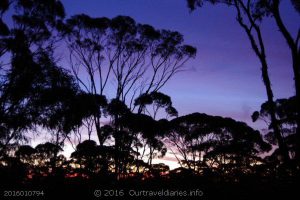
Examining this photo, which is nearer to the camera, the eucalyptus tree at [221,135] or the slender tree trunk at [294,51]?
the slender tree trunk at [294,51]

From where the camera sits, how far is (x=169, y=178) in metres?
7.46

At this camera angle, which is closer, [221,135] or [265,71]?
[265,71]

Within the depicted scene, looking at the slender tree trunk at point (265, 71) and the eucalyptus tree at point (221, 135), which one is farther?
the eucalyptus tree at point (221, 135)

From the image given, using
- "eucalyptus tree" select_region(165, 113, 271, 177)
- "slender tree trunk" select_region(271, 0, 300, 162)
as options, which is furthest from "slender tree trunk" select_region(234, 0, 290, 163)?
"eucalyptus tree" select_region(165, 113, 271, 177)

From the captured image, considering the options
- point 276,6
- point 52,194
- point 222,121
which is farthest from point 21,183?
point 222,121

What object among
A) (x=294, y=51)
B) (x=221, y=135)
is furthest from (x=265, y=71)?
(x=221, y=135)

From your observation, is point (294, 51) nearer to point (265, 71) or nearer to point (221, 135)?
point (265, 71)

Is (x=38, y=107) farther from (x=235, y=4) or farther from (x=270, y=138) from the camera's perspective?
(x=270, y=138)

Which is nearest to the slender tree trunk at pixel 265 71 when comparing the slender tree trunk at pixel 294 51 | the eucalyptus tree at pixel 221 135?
the slender tree trunk at pixel 294 51

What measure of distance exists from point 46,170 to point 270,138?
37.8 m

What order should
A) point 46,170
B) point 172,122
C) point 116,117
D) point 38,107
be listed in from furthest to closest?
point 172,122, point 116,117, point 38,107, point 46,170

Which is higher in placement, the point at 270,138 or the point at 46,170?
the point at 270,138

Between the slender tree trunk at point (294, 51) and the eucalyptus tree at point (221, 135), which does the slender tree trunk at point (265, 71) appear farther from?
the eucalyptus tree at point (221, 135)

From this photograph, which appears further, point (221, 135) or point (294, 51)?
point (221, 135)
